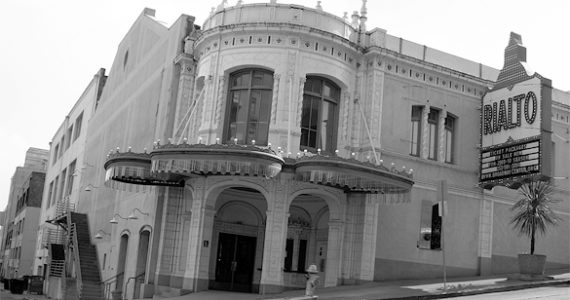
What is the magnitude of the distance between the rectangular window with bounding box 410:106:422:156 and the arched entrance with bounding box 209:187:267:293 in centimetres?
630

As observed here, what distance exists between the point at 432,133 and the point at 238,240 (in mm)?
8949

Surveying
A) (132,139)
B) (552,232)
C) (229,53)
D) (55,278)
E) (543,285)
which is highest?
(229,53)

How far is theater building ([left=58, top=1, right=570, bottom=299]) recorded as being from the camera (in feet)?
74.5

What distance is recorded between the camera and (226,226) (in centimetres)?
2628

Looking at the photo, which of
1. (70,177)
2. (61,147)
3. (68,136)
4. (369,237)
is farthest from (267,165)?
(61,147)

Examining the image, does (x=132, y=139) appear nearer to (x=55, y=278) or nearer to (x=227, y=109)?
(x=227, y=109)

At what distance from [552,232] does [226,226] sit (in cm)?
1428

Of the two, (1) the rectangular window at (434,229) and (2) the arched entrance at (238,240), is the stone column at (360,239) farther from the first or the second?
(2) the arched entrance at (238,240)

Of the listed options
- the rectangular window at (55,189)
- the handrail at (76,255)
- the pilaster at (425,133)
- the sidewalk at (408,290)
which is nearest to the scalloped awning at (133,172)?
the sidewalk at (408,290)

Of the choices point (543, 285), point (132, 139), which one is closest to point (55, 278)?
point (132, 139)

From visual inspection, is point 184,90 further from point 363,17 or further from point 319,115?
point 363,17

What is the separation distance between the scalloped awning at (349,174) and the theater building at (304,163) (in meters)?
0.06

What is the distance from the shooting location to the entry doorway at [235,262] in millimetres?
26188

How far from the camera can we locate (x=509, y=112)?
82.8 ft
